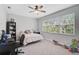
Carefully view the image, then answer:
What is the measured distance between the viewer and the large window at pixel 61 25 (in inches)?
87.8

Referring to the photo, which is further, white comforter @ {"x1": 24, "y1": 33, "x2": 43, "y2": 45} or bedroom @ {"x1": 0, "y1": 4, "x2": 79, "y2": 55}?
white comforter @ {"x1": 24, "y1": 33, "x2": 43, "y2": 45}

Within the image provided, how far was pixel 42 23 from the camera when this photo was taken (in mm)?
2377

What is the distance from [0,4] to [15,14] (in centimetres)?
35

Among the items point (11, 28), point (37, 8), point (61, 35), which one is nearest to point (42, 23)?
point (37, 8)

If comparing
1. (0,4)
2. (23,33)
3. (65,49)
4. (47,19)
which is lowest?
(65,49)

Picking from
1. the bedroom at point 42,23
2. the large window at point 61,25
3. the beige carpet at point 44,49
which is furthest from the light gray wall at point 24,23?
the beige carpet at point 44,49

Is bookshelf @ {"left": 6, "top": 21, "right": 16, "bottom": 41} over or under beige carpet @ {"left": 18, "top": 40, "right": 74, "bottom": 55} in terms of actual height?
over

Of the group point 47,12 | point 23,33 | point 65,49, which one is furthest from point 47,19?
point 65,49

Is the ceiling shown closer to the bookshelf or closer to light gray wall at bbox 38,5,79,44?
light gray wall at bbox 38,5,79,44

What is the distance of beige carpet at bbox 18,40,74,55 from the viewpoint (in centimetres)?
224

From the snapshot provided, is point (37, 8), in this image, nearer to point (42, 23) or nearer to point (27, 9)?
point (27, 9)

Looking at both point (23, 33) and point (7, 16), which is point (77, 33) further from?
point (7, 16)

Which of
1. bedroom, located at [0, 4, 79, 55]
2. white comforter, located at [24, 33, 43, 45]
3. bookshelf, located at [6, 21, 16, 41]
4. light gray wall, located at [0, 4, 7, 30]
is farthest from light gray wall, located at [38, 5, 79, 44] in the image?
light gray wall, located at [0, 4, 7, 30]
